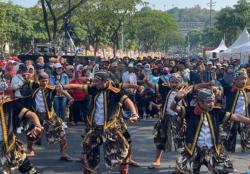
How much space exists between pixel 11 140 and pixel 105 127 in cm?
143

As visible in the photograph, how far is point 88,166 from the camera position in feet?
25.0

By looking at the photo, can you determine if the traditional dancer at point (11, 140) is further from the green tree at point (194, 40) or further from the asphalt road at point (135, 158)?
the green tree at point (194, 40)

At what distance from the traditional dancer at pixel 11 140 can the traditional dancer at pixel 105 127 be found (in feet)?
3.42

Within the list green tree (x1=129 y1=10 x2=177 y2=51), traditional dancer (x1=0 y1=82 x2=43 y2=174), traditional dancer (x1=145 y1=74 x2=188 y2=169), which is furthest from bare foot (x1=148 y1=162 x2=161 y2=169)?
green tree (x1=129 y1=10 x2=177 y2=51)

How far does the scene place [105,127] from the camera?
771 centimetres

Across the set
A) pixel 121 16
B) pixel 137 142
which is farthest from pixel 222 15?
pixel 137 142

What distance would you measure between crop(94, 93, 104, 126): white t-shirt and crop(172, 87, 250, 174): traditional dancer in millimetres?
1423

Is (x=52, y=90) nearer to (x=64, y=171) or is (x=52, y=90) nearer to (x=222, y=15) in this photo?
(x=64, y=171)

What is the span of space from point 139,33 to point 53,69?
5625cm

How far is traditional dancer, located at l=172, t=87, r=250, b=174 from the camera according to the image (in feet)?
21.5

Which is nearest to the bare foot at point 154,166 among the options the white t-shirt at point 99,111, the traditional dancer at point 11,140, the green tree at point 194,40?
the white t-shirt at point 99,111

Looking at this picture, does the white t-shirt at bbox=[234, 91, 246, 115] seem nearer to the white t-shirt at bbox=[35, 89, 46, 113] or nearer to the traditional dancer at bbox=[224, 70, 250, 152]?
the traditional dancer at bbox=[224, 70, 250, 152]

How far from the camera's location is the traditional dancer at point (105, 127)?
7645 millimetres

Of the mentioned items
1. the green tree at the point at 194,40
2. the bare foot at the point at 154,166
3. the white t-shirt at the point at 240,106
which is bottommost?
the bare foot at the point at 154,166
